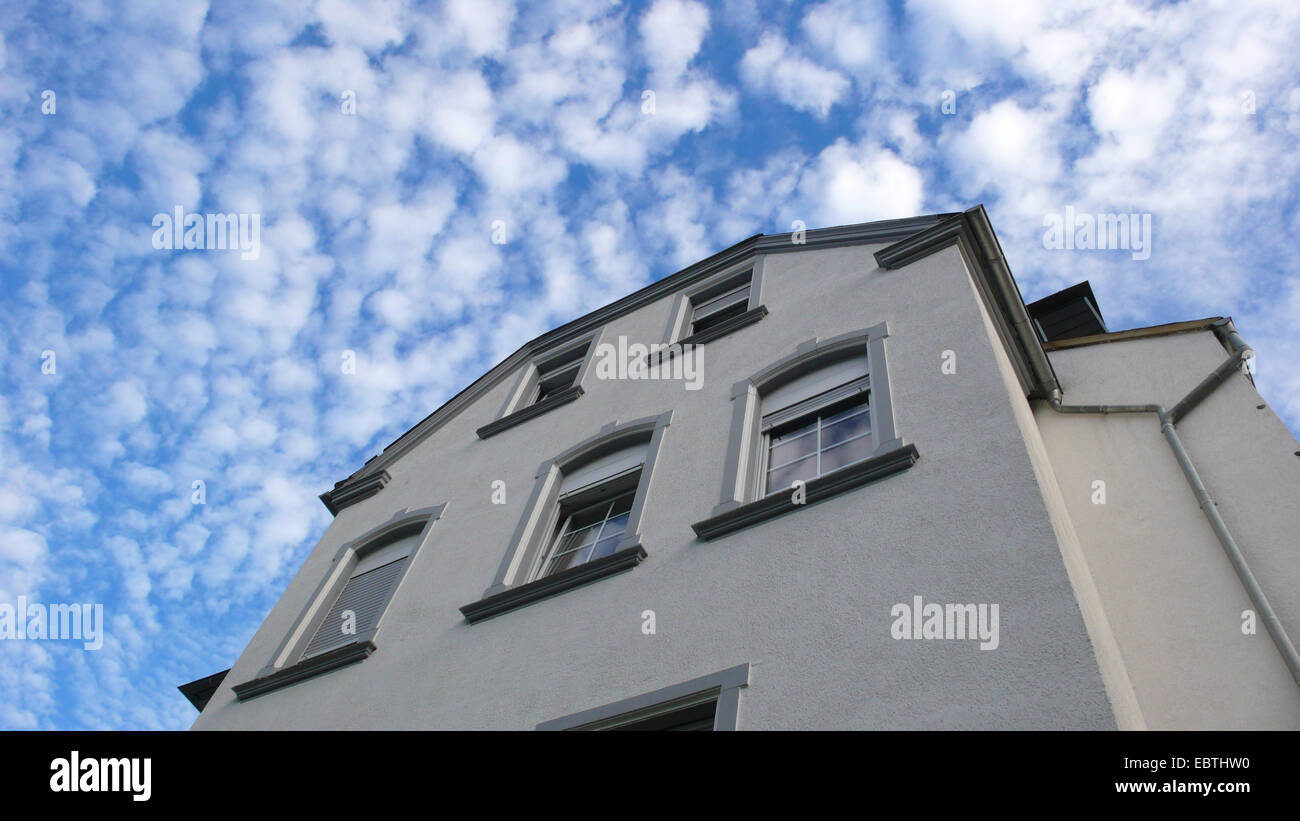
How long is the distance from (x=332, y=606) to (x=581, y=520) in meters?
3.11

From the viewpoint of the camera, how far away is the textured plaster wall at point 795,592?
480cm

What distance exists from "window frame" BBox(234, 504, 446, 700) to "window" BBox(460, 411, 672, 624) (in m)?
1.40

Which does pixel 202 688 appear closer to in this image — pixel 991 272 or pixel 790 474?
pixel 790 474

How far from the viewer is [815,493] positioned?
6590 millimetres

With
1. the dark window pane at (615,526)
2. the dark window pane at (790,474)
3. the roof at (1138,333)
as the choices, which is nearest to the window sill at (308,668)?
the dark window pane at (615,526)

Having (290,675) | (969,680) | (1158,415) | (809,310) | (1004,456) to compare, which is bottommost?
(969,680)

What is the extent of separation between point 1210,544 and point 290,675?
7890 millimetres

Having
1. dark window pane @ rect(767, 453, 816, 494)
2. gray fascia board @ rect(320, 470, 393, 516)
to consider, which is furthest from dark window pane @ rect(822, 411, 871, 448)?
gray fascia board @ rect(320, 470, 393, 516)

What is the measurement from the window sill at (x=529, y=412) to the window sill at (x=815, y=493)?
4.48m

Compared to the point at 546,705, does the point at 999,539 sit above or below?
above

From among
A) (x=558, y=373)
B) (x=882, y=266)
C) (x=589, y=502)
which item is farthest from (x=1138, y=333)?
(x=558, y=373)

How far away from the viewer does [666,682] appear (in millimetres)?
5777
